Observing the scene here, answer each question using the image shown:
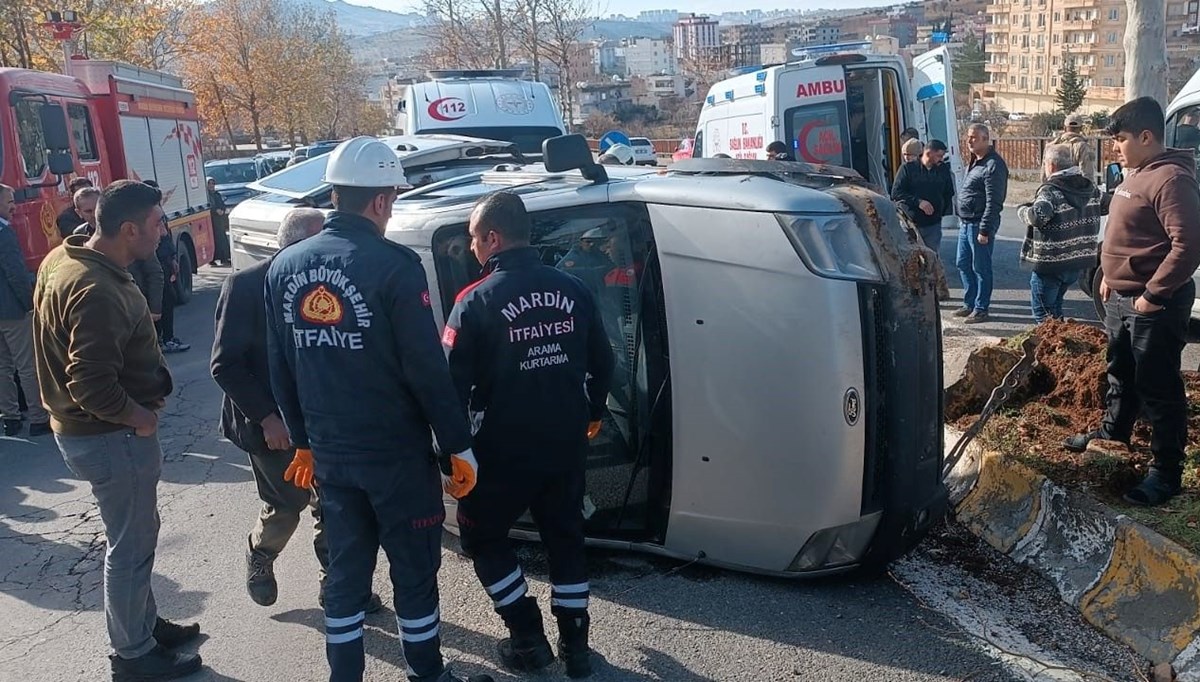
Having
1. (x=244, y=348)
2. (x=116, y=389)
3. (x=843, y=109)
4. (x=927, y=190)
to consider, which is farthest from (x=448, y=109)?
(x=116, y=389)

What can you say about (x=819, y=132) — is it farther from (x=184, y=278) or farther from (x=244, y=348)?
(x=244, y=348)

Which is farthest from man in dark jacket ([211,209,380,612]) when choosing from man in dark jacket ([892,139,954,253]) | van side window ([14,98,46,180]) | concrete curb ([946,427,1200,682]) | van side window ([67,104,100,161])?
van side window ([67,104,100,161])

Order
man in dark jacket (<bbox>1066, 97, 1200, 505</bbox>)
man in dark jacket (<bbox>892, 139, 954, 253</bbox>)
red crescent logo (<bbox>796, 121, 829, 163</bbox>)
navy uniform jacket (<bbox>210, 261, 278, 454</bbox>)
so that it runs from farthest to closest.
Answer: red crescent logo (<bbox>796, 121, 829, 163</bbox>) < man in dark jacket (<bbox>892, 139, 954, 253</bbox>) < man in dark jacket (<bbox>1066, 97, 1200, 505</bbox>) < navy uniform jacket (<bbox>210, 261, 278, 454</bbox>)

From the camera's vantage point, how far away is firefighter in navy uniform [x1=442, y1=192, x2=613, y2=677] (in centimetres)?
351

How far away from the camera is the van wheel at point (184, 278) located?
511 inches

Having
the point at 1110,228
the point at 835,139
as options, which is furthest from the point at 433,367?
the point at 835,139

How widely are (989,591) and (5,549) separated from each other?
16.4 feet

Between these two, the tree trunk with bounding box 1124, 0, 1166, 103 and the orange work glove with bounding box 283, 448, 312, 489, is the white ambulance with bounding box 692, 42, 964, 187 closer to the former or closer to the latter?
the tree trunk with bounding box 1124, 0, 1166, 103

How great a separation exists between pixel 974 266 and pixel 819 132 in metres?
3.23

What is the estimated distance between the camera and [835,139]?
38.2 feet

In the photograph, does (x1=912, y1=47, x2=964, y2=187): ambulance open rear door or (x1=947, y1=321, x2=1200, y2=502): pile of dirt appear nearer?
(x1=947, y1=321, x2=1200, y2=502): pile of dirt

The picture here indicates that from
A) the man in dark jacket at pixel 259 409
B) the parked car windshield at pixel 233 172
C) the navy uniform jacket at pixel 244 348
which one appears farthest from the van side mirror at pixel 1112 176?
the parked car windshield at pixel 233 172

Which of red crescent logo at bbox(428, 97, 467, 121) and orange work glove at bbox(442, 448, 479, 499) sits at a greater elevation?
red crescent logo at bbox(428, 97, 467, 121)

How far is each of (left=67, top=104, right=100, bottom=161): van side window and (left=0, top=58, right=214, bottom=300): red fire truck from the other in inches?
0.4
